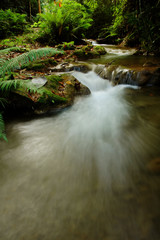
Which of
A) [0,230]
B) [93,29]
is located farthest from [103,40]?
[0,230]

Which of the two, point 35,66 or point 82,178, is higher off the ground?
point 35,66

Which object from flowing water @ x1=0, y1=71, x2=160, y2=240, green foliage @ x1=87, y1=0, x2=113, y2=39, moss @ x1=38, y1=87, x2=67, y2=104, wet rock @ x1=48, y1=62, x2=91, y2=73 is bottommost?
flowing water @ x1=0, y1=71, x2=160, y2=240

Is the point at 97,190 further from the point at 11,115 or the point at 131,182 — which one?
the point at 11,115

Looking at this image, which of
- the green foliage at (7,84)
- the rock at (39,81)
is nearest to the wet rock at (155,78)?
the rock at (39,81)

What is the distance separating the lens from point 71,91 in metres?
2.82

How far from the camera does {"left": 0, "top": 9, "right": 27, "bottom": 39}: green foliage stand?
7.00 m

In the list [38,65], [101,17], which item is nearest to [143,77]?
[38,65]

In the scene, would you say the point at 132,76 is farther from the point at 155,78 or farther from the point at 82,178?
the point at 82,178

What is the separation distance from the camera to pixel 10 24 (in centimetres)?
750

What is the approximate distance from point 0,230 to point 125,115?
2.38m

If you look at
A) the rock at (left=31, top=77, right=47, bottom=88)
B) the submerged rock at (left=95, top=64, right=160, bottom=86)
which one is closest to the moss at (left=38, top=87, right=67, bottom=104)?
the rock at (left=31, top=77, right=47, bottom=88)

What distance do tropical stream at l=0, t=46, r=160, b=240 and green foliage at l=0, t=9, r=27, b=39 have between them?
7848mm

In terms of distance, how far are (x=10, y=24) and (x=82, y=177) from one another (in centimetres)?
1008

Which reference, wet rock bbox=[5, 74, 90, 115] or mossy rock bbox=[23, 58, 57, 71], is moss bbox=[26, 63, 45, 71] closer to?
mossy rock bbox=[23, 58, 57, 71]
